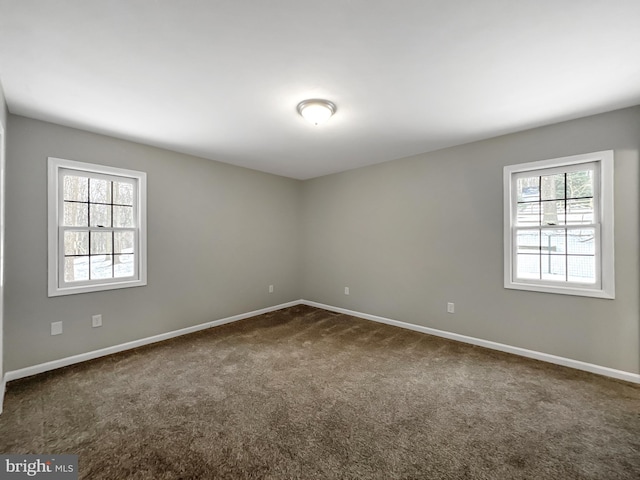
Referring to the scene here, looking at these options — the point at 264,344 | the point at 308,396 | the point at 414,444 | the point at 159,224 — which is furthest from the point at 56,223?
the point at 414,444

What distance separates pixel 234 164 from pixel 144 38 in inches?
109

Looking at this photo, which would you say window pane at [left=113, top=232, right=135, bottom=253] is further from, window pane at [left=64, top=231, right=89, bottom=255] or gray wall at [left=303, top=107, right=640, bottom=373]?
gray wall at [left=303, top=107, right=640, bottom=373]

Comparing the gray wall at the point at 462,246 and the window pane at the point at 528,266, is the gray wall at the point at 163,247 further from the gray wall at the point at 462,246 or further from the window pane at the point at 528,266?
the window pane at the point at 528,266

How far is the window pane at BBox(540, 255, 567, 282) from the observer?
3.03 metres

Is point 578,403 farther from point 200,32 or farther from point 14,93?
point 14,93

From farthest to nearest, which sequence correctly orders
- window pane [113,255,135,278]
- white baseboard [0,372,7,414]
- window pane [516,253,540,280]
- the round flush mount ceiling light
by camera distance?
window pane [113,255,135,278] < window pane [516,253,540,280] < the round flush mount ceiling light < white baseboard [0,372,7,414]

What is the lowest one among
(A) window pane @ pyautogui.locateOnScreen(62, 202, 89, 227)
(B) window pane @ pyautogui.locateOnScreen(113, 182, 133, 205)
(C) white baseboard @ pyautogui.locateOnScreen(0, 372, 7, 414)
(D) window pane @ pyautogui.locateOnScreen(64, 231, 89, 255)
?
(C) white baseboard @ pyautogui.locateOnScreen(0, 372, 7, 414)

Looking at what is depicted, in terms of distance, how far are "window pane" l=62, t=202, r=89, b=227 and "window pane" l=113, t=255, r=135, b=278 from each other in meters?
0.51

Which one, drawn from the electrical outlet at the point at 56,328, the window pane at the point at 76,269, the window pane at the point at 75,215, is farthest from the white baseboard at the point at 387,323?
the window pane at the point at 75,215

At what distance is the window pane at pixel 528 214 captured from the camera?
3182 millimetres

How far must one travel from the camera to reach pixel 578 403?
227 centimetres

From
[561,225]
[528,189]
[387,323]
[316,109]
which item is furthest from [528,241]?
[316,109]

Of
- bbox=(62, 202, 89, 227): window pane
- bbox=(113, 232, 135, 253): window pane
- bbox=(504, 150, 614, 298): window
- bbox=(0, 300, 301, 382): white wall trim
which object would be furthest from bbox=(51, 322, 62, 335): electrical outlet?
bbox=(504, 150, 614, 298): window

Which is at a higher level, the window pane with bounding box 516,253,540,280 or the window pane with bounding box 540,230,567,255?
the window pane with bounding box 540,230,567,255
